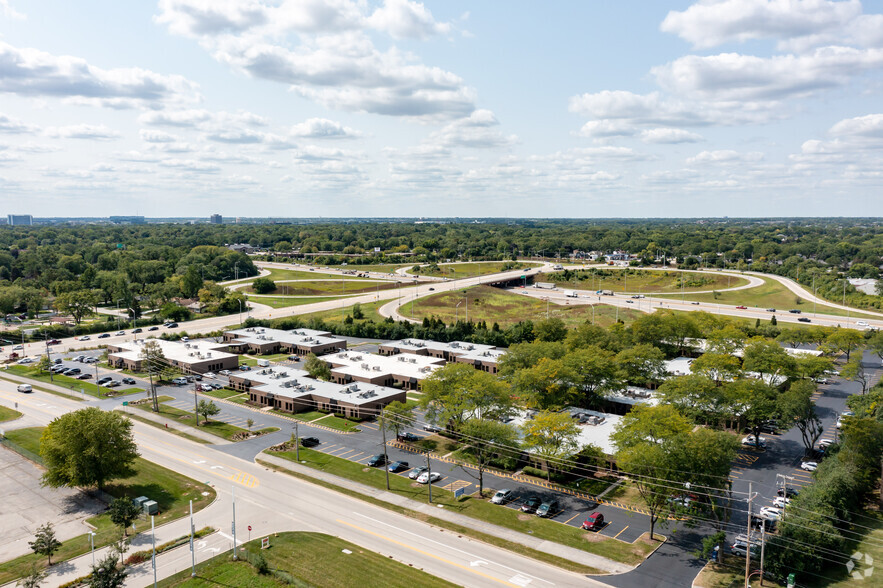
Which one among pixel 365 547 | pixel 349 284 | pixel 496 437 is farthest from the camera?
pixel 349 284

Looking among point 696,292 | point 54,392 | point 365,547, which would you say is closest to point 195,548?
point 365,547

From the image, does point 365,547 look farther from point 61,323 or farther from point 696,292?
point 696,292

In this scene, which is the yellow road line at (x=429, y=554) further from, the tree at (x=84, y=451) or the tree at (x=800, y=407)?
the tree at (x=800, y=407)

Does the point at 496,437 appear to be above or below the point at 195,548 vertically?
above

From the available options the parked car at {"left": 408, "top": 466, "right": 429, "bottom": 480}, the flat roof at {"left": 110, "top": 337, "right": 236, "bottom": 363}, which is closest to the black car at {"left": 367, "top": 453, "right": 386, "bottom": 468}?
the parked car at {"left": 408, "top": 466, "right": 429, "bottom": 480}

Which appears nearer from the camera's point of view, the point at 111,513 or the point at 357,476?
the point at 111,513

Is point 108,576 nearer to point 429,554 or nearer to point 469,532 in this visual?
point 429,554
